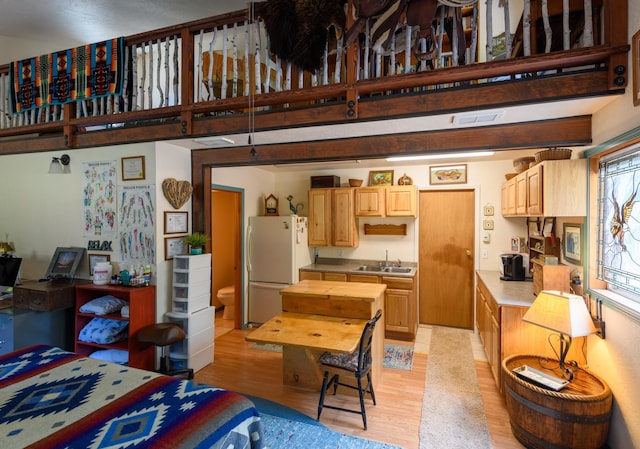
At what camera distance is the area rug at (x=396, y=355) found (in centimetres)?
352

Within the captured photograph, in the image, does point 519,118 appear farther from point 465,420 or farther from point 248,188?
point 248,188

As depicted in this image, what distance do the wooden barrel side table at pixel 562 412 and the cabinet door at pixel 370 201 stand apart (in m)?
2.76

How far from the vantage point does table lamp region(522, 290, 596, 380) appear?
209cm

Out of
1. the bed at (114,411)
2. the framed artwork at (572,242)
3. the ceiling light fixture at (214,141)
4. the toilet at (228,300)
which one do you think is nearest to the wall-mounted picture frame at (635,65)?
the framed artwork at (572,242)

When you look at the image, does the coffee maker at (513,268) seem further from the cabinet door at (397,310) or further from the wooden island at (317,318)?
the wooden island at (317,318)

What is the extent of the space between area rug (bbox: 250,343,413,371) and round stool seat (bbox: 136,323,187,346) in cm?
90

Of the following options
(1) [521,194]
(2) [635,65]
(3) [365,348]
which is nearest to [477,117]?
(2) [635,65]

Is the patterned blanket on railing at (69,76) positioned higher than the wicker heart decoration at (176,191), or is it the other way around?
the patterned blanket on railing at (69,76)

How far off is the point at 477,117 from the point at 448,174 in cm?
239

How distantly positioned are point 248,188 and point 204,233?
142 centimetres

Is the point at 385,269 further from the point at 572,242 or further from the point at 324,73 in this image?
the point at 324,73

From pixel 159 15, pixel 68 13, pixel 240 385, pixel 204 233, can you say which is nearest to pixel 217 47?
pixel 159 15

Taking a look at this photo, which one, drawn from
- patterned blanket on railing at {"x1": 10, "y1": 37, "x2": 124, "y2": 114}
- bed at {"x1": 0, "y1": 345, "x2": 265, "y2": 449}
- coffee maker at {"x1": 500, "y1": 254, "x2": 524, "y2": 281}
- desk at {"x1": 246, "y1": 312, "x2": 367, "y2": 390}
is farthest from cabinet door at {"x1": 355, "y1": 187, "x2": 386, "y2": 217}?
bed at {"x1": 0, "y1": 345, "x2": 265, "y2": 449}

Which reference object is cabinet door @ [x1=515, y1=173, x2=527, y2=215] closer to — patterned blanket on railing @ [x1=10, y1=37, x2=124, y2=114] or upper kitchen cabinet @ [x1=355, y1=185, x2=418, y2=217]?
upper kitchen cabinet @ [x1=355, y1=185, x2=418, y2=217]
